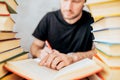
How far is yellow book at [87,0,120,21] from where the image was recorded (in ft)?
1.88

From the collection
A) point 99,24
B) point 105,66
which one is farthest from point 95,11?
point 105,66

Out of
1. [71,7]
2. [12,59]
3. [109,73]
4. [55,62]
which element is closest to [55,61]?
[55,62]

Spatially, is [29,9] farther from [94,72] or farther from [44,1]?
[94,72]

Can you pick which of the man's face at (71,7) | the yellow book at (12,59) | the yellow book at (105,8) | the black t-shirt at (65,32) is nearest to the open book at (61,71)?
the yellow book at (12,59)

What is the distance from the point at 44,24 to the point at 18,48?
707mm

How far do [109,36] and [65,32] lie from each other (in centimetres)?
81

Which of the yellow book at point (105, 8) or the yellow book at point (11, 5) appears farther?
the yellow book at point (11, 5)

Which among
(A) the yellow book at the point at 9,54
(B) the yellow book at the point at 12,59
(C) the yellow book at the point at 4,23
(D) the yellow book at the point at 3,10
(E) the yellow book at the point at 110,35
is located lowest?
(B) the yellow book at the point at 12,59

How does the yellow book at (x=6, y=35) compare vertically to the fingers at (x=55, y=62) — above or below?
above

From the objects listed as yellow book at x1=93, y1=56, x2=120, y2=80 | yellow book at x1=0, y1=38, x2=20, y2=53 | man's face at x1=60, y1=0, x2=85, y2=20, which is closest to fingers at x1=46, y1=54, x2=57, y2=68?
yellow book at x1=0, y1=38, x2=20, y2=53

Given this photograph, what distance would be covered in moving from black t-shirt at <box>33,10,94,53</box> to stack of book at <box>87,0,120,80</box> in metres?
0.77

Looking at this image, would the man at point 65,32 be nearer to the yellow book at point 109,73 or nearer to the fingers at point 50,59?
the fingers at point 50,59

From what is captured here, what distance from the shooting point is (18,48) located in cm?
76

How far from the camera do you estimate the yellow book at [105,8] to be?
1.88 ft
